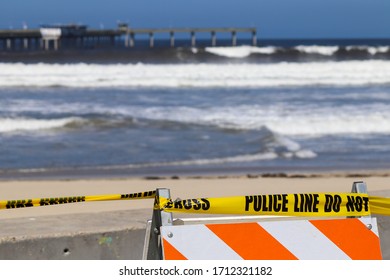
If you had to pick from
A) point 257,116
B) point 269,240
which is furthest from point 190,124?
point 269,240

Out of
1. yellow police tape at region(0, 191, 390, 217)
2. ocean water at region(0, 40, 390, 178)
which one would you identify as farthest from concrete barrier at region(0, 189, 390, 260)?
ocean water at region(0, 40, 390, 178)

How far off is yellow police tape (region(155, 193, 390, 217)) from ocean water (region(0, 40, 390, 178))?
7430 millimetres

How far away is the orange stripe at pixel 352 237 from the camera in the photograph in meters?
3.90

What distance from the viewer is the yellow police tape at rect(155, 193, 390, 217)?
155 inches

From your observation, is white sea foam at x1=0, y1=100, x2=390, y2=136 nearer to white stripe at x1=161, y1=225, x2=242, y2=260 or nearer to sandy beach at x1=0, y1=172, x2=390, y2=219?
sandy beach at x1=0, y1=172, x2=390, y2=219

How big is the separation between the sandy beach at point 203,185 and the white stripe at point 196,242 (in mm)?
4918

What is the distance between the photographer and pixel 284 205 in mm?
3992

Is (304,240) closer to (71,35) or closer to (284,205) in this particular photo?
(284,205)

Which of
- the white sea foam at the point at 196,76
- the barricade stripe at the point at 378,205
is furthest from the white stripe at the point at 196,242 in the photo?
the white sea foam at the point at 196,76

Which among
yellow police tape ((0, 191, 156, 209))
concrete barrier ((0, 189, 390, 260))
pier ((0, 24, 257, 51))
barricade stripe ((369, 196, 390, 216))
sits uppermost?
barricade stripe ((369, 196, 390, 216))
